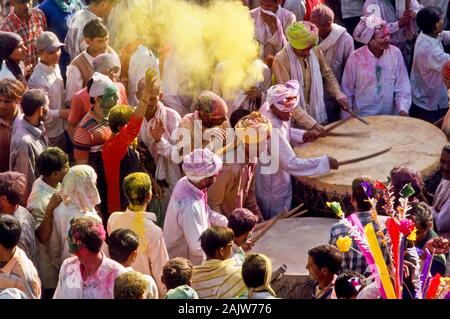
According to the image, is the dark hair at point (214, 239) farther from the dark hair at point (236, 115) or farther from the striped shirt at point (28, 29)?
the striped shirt at point (28, 29)

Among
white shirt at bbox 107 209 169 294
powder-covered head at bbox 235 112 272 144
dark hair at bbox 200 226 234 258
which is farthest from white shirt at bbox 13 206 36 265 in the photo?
powder-covered head at bbox 235 112 272 144

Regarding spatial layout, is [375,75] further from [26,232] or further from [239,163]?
[26,232]

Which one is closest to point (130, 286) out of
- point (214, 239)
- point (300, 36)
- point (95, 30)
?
point (214, 239)

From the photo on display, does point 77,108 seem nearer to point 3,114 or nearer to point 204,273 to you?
point 3,114

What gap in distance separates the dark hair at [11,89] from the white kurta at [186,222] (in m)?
1.56

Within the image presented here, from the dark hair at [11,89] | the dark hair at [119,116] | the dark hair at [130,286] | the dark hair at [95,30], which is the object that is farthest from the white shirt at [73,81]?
the dark hair at [130,286]

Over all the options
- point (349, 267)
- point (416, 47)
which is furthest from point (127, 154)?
point (416, 47)

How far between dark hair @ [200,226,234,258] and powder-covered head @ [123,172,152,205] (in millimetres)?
582

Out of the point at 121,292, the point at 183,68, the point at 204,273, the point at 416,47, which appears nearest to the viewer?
the point at 121,292

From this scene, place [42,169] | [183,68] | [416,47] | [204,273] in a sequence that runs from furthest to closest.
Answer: [416,47] → [183,68] → [42,169] → [204,273]

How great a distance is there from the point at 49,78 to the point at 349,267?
10.9 ft

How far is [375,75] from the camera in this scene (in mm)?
10984

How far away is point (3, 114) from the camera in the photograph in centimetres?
905
